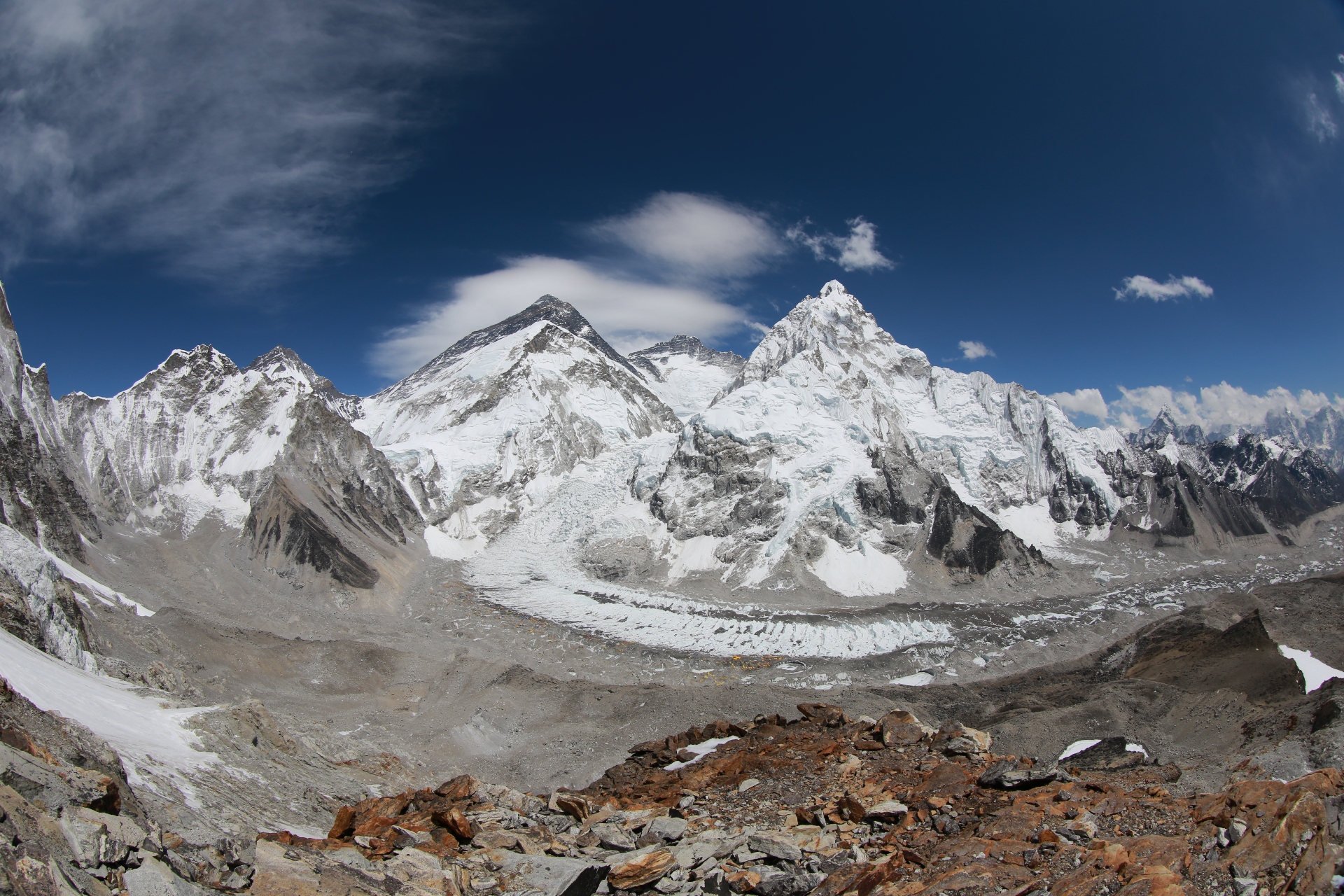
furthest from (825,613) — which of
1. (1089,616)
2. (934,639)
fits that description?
(1089,616)

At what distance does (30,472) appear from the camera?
54.2m

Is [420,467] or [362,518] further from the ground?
[420,467]

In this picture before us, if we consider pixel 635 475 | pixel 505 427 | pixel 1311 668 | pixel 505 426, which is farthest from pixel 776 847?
pixel 505 426

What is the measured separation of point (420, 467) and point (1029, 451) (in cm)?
13660

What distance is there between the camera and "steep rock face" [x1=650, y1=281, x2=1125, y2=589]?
97688mm

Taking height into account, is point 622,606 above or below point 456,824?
above

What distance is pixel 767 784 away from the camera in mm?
18531

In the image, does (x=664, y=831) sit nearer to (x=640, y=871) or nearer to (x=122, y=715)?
(x=640, y=871)

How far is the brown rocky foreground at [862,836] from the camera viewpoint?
8.74 metres

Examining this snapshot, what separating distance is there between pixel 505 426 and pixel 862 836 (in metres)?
139

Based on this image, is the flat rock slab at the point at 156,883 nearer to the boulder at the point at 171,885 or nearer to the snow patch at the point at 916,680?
the boulder at the point at 171,885

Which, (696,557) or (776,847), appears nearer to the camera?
(776,847)

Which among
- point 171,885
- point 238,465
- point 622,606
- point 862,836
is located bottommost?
point 862,836

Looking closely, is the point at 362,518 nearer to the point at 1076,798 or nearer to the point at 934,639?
the point at 934,639
